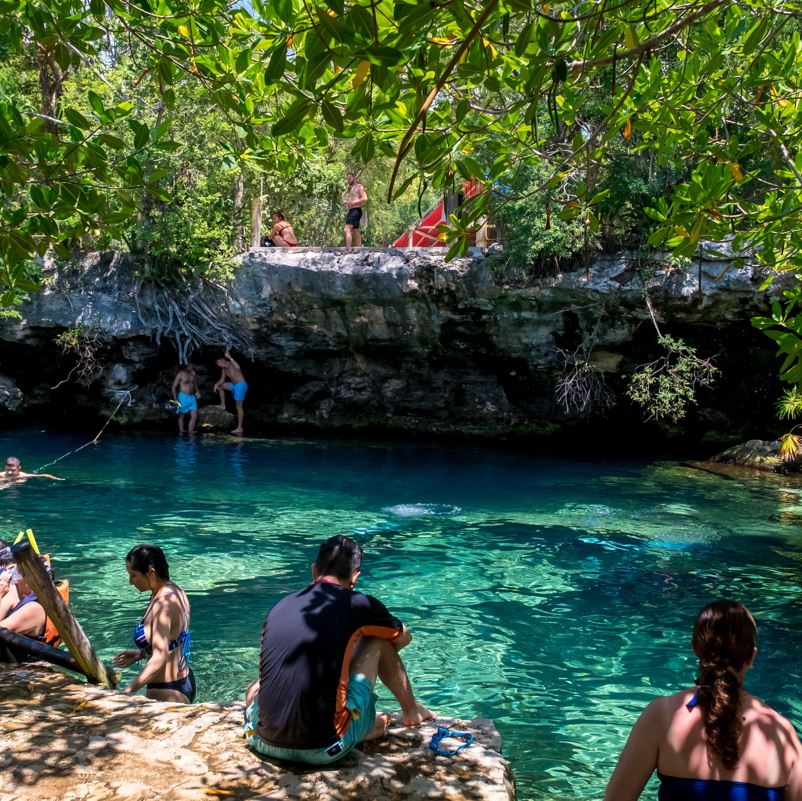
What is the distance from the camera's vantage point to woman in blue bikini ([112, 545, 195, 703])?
5.61 meters

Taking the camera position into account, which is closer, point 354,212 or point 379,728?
point 379,728

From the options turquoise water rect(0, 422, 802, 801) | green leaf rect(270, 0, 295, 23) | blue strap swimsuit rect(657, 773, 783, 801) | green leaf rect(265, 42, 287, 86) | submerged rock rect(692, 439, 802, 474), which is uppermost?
green leaf rect(270, 0, 295, 23)

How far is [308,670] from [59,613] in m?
2.13

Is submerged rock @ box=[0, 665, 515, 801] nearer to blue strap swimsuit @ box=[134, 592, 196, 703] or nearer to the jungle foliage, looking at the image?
blue strap swimsuit @ box=[134, 592, 196, 703]

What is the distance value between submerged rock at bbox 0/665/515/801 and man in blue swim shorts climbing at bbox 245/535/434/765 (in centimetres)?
13

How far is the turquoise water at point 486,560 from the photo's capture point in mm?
7168

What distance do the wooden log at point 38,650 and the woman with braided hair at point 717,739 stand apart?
4.12 metres

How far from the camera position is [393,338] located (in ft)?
67.5

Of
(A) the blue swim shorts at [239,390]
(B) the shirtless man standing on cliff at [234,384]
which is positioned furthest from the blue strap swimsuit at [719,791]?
(A) the blue swim shorts at [239,390]

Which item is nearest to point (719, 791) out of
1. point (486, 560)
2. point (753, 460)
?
point (486, 560)

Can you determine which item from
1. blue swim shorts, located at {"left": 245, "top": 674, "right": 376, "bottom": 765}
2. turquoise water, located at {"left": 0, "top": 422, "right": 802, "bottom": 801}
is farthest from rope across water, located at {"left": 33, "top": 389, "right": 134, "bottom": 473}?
blue swim shorts, located at {"left": 245, "top": 674, "right": 376, "bottom": 765}

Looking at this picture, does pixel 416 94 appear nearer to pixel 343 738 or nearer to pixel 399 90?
pixel 399 90

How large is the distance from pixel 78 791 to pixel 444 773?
5.80 ft

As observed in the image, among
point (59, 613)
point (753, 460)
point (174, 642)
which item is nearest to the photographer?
point (59, 613)
